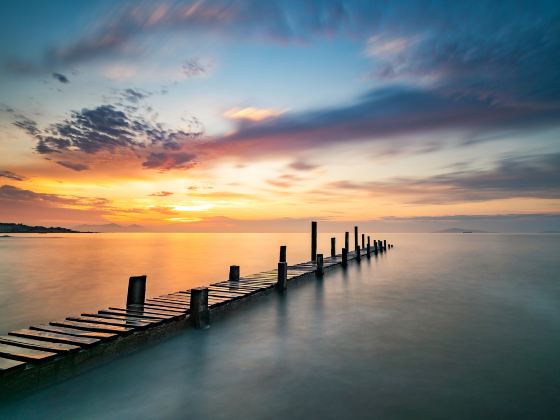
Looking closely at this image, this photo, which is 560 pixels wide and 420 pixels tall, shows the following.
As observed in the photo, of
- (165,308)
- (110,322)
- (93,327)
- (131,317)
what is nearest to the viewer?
(93,327)

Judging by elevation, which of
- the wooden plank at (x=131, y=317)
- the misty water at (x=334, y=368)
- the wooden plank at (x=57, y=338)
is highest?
the wooden plank at (x=131, y=317)

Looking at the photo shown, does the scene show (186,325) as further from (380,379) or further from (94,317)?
(380,379)

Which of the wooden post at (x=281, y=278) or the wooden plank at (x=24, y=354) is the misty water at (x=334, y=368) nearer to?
the wooden plank at (x=24, y=354)

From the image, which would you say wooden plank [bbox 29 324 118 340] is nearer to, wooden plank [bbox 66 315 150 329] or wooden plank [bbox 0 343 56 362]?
wooden plank [bbox 66 315 150 329]

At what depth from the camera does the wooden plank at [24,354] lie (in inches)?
219

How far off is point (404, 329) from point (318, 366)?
4.49 m

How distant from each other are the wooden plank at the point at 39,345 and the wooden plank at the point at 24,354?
0.09 m

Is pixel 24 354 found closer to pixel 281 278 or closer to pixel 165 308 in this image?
pixel 165 308

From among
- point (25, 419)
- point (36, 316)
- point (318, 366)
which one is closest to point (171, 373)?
point (25, 419)

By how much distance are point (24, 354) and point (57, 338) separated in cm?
90

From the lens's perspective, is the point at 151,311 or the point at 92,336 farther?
the point at 151,311

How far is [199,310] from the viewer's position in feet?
30.0

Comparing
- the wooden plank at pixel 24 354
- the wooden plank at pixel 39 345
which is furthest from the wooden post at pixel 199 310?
the wooden plank at pixel 24 354

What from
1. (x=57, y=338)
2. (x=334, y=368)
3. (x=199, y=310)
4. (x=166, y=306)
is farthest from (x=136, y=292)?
(x=334, y=368)
